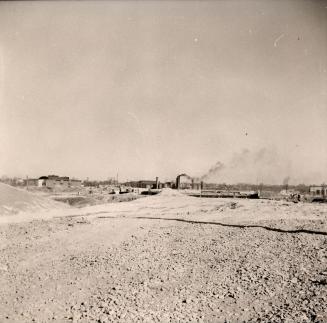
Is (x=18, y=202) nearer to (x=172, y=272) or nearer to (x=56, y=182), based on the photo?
(x=172, y=272)

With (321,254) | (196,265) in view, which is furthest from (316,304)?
(196,265)

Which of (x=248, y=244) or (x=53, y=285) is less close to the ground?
(x=248, y=244)

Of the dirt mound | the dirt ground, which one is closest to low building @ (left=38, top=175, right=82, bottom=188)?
the dirt mound

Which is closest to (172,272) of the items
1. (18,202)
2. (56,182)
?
(18,202)

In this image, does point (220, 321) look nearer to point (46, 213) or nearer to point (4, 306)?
point (4, 306)

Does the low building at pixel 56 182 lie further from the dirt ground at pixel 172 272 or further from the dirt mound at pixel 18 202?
the dirt ground at pixel 172 272

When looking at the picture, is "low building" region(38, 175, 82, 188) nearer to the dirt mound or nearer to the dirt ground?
the dirt mound
